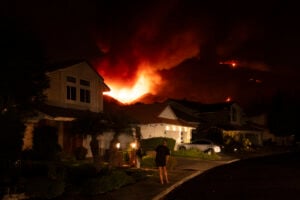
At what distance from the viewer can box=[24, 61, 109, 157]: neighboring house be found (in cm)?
2392

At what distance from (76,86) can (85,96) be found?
1.17 metres

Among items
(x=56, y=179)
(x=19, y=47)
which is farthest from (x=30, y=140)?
(x=56, y=179)

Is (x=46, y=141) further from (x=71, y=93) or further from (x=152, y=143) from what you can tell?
(x=152, y=143)

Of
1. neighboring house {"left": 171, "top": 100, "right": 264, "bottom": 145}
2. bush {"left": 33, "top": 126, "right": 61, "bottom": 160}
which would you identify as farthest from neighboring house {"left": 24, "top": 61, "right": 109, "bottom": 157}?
neighboring house {"left": 171, "top": 100, "right": 264, "bottom": 145}

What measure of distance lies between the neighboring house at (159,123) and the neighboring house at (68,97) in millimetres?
8485

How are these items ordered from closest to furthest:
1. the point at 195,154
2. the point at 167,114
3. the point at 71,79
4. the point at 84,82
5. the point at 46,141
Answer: the point at 46,141 → the point at 71,79 → the point at 84,82 → the point at 195,154 → the point at 167,114

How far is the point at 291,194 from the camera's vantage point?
45.9 feet

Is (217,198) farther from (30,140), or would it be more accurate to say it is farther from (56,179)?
(30,140)

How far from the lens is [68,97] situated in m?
27.1

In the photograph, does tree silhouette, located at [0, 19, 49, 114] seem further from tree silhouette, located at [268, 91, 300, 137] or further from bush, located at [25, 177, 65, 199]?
tree silhouette, located at [268, 91, 300, 137]

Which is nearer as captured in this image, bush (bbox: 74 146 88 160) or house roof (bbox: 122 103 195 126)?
bush (bbox: 74 146 88 160)

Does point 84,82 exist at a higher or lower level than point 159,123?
higher

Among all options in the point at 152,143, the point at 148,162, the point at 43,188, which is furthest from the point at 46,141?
the point at 152,143

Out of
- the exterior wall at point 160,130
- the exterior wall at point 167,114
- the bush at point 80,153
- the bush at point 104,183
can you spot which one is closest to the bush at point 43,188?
the bush at point 104,183
